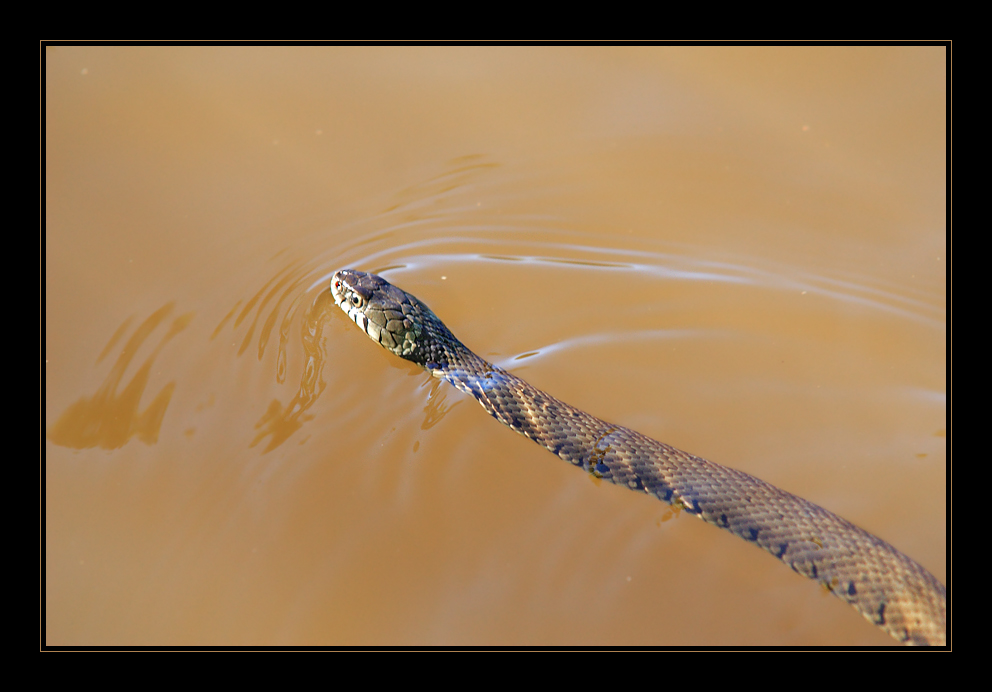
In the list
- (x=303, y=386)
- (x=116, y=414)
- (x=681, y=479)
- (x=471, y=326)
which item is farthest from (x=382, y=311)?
(x=681, y=479)

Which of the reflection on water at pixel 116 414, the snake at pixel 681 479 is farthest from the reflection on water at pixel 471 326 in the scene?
the snake at pixel 681 479

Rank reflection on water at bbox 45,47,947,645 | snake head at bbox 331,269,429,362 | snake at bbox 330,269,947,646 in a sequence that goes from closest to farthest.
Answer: reflection on water at bbox 45,47,947,645, snake at bbox 330,269,947,646, snake head at bbox 331,269,429,362

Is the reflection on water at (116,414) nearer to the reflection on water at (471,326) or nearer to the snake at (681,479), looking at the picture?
the reflection on water at (471,326)

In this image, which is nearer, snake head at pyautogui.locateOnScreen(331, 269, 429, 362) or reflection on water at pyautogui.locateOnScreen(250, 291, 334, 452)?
reflection on water at pyautogui.locateOnScreen(250, 291, 334, 452)

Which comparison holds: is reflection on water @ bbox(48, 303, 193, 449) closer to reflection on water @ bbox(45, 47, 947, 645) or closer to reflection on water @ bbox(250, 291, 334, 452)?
reflection on water @ bbox(45, 47, 947, 645)

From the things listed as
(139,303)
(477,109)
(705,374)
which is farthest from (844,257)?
(139,303)

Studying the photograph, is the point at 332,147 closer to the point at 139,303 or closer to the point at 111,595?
the point at 139,303

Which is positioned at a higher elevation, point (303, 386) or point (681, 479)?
point (303, 386)

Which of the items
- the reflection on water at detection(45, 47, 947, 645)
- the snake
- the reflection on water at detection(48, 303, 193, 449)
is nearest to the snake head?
the snake

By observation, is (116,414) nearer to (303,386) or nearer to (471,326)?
(303,386)

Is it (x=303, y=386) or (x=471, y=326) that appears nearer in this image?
(x=303, y=386)
